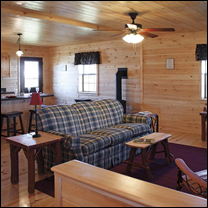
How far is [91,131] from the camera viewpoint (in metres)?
4.21

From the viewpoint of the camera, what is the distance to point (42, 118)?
11.8 ft

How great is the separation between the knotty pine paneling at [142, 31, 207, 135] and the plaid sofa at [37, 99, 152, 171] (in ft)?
5.57

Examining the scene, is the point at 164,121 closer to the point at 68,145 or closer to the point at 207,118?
the point at 207,118

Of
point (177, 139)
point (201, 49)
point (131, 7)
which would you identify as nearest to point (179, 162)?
point (131, 7)

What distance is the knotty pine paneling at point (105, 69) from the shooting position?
6.73m

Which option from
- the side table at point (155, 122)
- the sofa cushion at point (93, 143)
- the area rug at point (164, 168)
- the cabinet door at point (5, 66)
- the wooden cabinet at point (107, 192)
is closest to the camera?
the wooden cabinet at point (107, 192)

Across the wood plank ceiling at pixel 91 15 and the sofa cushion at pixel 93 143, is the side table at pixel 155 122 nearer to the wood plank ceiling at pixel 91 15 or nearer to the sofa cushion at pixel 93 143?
the wood plank ceiling at pixel 91 15

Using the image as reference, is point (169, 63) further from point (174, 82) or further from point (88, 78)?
point (88, 78)

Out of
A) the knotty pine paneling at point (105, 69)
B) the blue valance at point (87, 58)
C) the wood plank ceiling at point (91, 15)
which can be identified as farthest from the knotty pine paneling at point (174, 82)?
the blue valance at point (87, 58)

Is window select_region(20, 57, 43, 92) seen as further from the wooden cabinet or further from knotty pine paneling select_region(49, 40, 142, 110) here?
the wooden cabinet

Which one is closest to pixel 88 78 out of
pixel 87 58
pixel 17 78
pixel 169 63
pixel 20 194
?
pixel 87 58

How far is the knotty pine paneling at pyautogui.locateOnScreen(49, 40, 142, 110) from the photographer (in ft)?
22.1

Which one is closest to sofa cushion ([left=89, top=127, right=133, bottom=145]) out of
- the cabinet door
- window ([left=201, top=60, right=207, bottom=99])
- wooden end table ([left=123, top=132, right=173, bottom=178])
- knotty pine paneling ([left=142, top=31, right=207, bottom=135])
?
wooden end table ([left=123, top=132, right=173, bottom=178])

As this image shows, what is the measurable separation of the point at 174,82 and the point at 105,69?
2.08m
